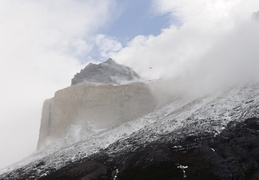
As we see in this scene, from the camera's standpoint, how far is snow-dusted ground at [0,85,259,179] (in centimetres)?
11306

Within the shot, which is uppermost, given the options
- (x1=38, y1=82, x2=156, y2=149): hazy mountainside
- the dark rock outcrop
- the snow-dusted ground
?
(x1=38, y1=82, x2=156, y2=149): hazy mountainside

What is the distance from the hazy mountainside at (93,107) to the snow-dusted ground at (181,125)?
29.6m

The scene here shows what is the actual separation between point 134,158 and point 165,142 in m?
9.94

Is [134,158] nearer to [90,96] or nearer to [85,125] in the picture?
[85,125]

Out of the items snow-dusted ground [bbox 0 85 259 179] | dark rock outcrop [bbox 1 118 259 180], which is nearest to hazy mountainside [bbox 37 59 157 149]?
snow-dusted ground [bbox 0 85 259 179]

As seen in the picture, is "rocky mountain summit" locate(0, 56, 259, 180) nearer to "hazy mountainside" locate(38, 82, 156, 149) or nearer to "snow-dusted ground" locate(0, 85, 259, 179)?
"snow-dusted ground" locate(0, 85, 259, 179)

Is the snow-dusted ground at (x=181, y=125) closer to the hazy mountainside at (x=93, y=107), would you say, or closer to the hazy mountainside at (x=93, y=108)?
the hazy mountainside at (x=93, y=107)

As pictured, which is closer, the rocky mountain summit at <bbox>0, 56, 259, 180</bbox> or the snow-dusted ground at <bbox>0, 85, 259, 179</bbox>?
the rocky mountain summit at <bbox>0, 56, 259, 180</bbox>

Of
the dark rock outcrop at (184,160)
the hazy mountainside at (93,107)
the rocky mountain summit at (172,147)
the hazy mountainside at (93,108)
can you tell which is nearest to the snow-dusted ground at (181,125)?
the rocky mountain summit at (172,147)

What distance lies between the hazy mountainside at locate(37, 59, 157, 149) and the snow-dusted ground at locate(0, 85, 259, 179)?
29642 millimetres

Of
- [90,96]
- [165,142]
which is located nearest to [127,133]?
[165,142]

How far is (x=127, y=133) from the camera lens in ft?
429

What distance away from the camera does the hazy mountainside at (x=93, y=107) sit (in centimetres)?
16788

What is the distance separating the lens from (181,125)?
118 meters
